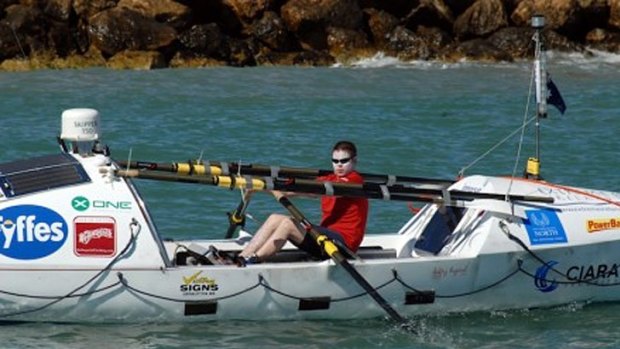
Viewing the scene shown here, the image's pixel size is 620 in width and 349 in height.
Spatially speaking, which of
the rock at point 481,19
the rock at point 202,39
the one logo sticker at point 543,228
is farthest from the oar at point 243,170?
the rock at point 481,19

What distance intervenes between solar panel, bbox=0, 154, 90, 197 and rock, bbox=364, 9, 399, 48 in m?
23.1

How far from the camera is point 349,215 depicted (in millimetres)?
13383

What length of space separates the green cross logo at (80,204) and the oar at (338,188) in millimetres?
386

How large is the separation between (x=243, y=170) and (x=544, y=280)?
10.1ft

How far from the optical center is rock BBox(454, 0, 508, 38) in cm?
3562

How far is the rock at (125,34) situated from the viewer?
1273 inches

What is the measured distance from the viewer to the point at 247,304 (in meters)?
12.9

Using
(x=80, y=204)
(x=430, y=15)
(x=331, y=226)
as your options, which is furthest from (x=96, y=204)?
(x=430, y=15)

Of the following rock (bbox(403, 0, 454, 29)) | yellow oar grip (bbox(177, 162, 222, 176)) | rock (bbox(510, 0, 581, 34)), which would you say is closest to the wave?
rock (bbox(510, 0, 581, 34))

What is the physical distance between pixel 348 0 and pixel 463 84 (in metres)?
5.30

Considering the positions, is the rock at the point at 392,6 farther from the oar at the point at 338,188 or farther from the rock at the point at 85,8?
the oar at the point at 338,188

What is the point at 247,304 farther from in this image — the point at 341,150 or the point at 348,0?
the point at 348,0

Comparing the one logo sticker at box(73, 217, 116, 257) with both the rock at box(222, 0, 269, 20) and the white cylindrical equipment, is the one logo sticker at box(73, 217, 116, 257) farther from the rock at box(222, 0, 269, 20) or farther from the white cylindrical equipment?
the rock at box(222, 0, 269, 20)

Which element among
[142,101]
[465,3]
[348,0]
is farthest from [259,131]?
[465,3]
